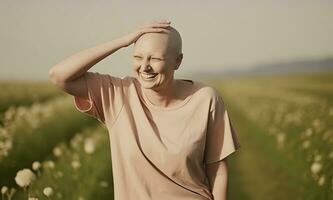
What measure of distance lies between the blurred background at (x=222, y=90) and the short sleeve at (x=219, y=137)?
945 millimetres

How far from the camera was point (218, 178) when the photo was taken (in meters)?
1.29

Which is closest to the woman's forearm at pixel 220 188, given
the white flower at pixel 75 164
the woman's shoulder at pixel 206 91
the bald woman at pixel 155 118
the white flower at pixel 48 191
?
the bald woman at pixel 155 118

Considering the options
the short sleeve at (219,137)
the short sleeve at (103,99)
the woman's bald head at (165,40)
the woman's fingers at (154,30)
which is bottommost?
the short sleeve at (219,137)

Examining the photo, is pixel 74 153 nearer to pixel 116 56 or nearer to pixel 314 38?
pixel 116 56

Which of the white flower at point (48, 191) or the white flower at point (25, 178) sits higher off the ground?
the white flower at point (25, 178)

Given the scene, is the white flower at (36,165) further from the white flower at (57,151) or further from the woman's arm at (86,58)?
the woman's arm at (86,58)

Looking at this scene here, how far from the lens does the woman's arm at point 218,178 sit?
1.27m

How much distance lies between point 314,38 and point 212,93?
1.24 meters

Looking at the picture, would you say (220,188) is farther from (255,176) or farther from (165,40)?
(255,176)

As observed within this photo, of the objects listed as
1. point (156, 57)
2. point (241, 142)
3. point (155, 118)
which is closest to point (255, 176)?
point (241, 142)

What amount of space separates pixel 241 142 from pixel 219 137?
989mm

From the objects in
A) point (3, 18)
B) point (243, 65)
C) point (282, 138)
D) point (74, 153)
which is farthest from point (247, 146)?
point (3, 18)

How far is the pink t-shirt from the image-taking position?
1.21 m

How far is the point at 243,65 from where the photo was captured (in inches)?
92.3
